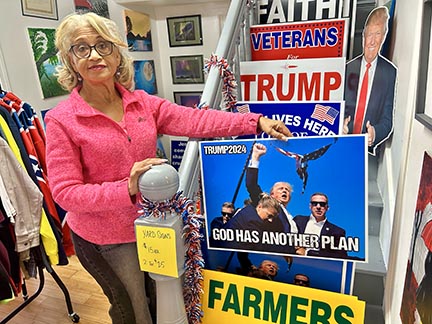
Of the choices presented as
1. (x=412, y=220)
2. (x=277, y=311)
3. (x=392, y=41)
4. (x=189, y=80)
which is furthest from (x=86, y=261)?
(x=189, y=80)

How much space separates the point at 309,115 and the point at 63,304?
1942mm

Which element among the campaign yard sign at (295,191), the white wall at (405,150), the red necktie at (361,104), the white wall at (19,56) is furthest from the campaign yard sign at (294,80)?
the white wall at (19,56)

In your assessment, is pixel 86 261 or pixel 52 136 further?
pixel 86 261

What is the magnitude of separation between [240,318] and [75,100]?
0.84m

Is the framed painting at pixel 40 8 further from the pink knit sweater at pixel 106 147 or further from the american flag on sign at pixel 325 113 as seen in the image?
the american flag on sign at pixel 325 113

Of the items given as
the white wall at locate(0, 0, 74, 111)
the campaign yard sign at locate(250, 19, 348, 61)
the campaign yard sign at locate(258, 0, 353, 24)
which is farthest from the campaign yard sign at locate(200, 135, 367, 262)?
the white wall at locate(0, 0, 74, 111)

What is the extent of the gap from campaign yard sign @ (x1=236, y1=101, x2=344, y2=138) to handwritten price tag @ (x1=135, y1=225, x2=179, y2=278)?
0.63m

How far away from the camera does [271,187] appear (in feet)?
3.22

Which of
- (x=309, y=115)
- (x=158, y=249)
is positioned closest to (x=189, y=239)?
(x=158, y=249)

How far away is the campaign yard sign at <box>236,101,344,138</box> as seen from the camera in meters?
1.14

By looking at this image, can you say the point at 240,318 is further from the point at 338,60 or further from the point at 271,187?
the point at 338,60

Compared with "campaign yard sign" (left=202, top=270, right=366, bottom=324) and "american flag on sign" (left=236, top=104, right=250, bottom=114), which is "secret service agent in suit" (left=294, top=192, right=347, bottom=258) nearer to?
"campaign yard sign" (left=202, top=270, right=366, bottom=324)

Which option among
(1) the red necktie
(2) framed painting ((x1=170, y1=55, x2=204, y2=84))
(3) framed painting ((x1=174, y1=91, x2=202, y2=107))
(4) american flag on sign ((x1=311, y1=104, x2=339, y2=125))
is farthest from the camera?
(3) framed painting ((x1=174, y1=91, x2=202, y2=107))

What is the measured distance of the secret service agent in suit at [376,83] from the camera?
1276mm
